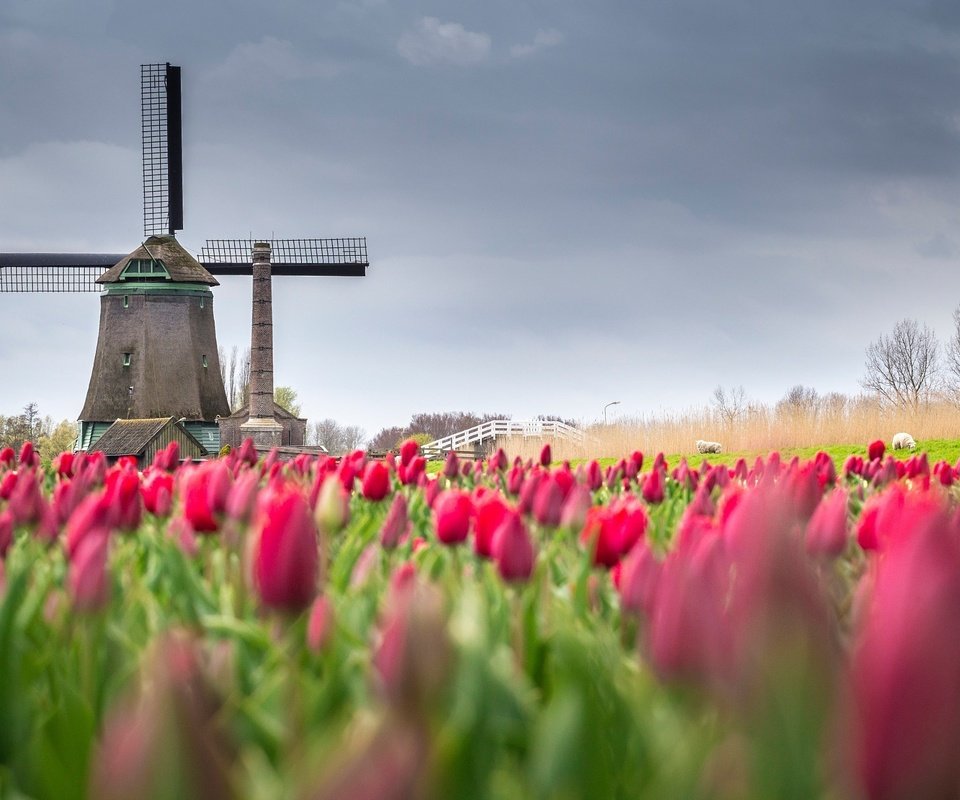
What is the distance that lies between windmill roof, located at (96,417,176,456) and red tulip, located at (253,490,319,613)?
2699 cm

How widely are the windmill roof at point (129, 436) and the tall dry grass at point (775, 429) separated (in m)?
10.0

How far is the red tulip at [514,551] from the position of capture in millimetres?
1572

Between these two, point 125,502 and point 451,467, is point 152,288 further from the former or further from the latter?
point 125,502

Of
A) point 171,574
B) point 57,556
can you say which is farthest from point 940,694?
point 57,556

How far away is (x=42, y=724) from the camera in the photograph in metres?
1.06

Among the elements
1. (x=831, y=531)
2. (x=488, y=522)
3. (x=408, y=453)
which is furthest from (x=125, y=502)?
(x=408, y=453)

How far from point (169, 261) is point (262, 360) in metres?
5.09

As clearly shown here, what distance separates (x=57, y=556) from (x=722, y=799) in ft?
5.99

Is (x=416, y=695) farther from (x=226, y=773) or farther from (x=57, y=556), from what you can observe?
(x=57, y=556)

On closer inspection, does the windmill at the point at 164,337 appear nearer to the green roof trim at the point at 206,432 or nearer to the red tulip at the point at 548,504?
the green roof trim at the point at 206,432

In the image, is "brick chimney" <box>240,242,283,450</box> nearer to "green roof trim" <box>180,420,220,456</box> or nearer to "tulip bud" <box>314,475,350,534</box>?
"green roof trim" <box>180,420,220,456</box>

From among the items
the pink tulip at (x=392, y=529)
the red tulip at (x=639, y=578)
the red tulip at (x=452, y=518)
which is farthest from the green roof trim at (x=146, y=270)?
the red tulip at (x=639, y=578)

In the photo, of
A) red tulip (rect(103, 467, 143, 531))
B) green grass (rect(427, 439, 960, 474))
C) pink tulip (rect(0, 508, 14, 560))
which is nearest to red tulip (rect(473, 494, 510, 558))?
red tulip (rect(103, 467, 143, 531))

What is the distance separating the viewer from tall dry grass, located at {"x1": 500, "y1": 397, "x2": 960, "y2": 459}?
74.7 ft
